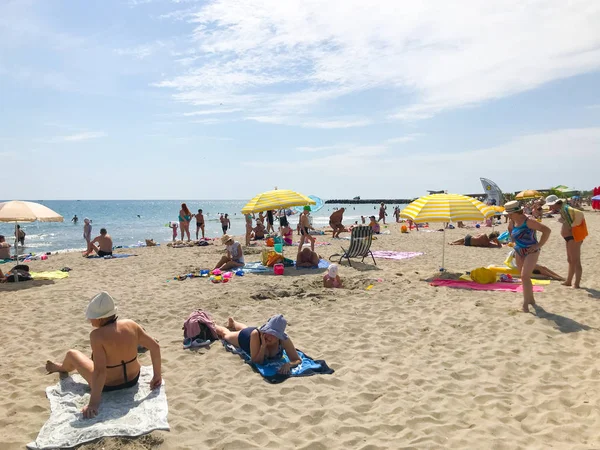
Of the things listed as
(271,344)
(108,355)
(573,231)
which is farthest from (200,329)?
(573,231)

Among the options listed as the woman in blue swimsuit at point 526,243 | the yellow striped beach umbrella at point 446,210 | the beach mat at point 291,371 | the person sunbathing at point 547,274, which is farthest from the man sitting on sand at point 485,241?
the beach mat at point 291,371

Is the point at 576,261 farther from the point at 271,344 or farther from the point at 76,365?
the point at 76,365

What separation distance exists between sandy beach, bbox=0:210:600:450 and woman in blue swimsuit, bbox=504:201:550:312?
0.35 metres

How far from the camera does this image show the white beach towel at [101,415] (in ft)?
9.78

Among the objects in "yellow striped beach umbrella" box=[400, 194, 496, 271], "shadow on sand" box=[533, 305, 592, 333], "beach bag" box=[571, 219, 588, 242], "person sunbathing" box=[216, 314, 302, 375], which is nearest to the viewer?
"person sunbathing" box=[216, 314, 302, 375]

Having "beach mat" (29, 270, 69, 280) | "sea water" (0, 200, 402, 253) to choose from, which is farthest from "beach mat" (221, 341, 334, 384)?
"sea water" (0, 200, 402, 253)

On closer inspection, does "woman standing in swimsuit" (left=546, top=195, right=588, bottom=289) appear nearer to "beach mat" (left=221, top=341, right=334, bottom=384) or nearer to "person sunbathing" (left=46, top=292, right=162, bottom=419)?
"beach mat" (left=221, top=341, right=334, bottom=384)

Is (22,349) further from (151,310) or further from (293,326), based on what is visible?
(293,326)

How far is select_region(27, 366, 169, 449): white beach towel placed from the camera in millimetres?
2980

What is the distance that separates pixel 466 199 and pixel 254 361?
5884 millimetres

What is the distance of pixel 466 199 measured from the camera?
8391 mm

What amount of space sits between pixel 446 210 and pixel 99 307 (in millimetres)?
6506

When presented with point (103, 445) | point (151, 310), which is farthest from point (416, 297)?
point (103, 445)

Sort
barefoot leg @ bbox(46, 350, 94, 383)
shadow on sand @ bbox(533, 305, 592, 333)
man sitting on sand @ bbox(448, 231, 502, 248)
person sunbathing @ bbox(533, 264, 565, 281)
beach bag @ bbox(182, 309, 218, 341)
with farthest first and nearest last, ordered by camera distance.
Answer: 1. man sitting on sand @ bbox(448, 231, 502, 248)
2. person sunbathing @ bbox(533, 264, 565, 281)
3. shadow on sand @ bbox(533, 305, 592, 333)
4. beach bag @ bbox(182, 309, 218, 341)
5. barefoot leg @ bbox(46, 350, 94, 383)
